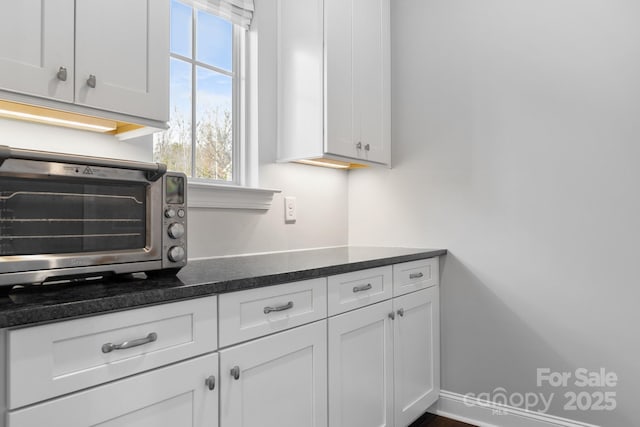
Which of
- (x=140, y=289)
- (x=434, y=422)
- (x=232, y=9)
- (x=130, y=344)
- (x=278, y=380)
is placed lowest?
(x=434, y=422)

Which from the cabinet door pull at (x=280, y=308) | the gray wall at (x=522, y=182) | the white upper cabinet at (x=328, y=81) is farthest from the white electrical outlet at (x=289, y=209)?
the cabinet door pull at (x=280, y=308)

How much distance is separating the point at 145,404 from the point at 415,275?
145 cm

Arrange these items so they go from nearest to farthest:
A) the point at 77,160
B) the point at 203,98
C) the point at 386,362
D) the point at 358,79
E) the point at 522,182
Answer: the point at 77,160
the point at 386,362
the point at 203,98
the point at 522,182
the point at 358,79

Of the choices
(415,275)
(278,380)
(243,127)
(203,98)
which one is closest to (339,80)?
(243,127)

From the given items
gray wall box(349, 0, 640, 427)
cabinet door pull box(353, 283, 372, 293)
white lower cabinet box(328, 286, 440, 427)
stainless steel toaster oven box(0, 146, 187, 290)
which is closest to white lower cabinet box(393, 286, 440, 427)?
white lower cabinet box(328, 286, 440, 427)

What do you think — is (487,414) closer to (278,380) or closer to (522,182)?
(522,182)

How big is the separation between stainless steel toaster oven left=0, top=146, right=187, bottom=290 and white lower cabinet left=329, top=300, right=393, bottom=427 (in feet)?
2.30

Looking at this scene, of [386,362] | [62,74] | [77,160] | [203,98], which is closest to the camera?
[77,160]

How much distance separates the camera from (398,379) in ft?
6.72

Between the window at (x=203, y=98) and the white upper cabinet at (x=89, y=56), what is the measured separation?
1.60 feet

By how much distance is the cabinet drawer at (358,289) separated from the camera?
5.46ft

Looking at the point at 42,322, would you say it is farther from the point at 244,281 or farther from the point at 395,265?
the point at 395,265

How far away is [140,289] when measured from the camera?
109cm

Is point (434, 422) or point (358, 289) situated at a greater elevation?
point (358, 289)
